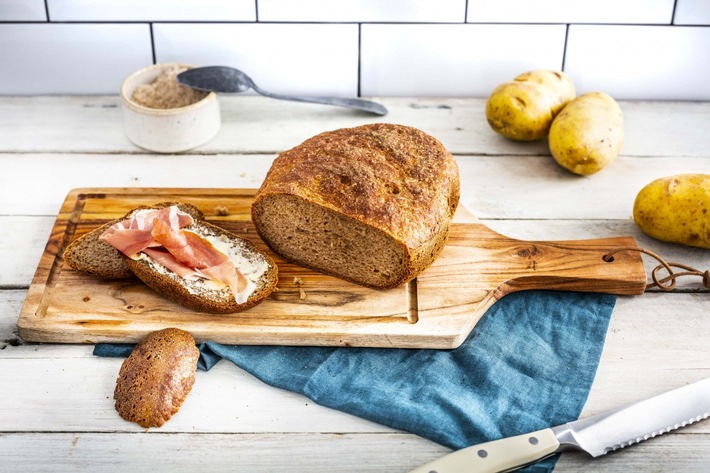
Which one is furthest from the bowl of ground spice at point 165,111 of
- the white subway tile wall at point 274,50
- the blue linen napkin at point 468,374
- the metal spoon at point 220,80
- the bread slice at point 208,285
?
the blue linen napkin at point 468,374

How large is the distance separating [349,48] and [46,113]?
54.6 inches

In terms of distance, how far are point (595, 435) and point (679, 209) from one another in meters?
1.00

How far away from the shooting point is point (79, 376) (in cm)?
221

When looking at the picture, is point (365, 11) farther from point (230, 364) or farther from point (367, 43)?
point (230, 364)

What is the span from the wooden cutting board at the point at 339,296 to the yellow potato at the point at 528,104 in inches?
23.6

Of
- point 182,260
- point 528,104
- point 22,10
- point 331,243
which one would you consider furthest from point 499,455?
point 22,10

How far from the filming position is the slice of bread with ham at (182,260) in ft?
7.59

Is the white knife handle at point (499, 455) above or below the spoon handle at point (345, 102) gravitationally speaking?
below

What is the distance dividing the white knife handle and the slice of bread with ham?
31.3 inches

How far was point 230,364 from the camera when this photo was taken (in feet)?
7.46

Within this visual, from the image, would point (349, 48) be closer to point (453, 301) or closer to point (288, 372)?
point (453, 301)

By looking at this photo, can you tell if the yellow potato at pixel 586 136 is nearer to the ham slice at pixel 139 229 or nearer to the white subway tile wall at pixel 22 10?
the ham slice at pixel 139 229

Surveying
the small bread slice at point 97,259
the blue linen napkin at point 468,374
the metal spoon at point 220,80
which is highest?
the metal spoon at point 220,80

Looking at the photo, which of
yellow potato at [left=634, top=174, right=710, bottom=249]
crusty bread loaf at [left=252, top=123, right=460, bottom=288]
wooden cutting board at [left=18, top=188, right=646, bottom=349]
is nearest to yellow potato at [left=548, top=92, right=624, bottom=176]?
yellow potato at [left=634, top=174, right=710, bottom=249]
